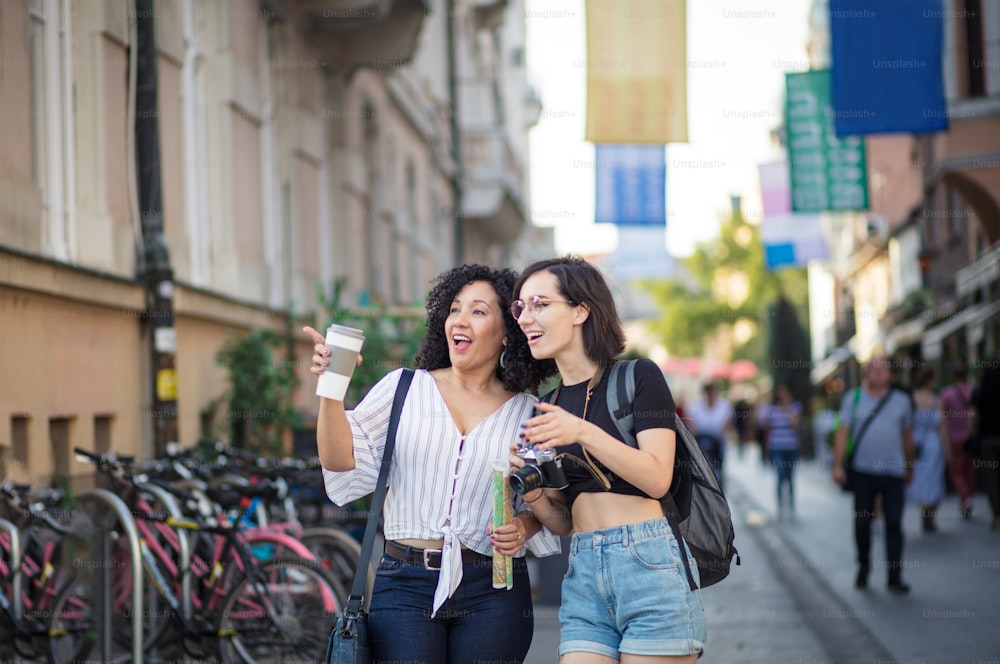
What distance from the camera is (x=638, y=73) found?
13.3 meters

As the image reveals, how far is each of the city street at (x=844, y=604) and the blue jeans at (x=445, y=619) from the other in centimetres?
423

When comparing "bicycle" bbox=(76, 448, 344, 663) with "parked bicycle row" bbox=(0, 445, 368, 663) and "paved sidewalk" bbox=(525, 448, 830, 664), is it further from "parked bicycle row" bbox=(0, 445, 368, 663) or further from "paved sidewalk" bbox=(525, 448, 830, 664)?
"paved sidewalk" bbox=(525, 448, 830, 664)

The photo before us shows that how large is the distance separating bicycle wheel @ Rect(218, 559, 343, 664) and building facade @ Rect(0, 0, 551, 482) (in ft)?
5.75

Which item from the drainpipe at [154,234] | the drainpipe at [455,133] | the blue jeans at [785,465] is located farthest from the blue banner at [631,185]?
the drainpipe at [154,234]

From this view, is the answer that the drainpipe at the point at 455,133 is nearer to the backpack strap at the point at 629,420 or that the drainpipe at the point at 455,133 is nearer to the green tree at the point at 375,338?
the green tree at the point at 375,338

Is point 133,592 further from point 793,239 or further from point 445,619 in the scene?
point 793,239

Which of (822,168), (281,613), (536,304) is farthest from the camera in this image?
(822,168)

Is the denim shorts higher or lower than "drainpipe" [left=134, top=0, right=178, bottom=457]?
lower

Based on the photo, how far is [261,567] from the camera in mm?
7203

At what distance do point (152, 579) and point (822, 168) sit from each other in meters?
13.0

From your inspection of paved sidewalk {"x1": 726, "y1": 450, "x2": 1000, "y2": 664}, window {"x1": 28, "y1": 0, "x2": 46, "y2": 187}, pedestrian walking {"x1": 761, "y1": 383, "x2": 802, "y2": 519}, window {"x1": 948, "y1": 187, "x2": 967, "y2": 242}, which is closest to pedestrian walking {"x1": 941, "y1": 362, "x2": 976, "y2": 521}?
paved sidewalk {"x1": 726, "y1": 450, "x2": 1000, "y2": 664}

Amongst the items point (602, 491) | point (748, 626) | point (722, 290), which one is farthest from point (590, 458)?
point (722, 290)

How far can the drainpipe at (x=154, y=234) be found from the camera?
9.47 metres

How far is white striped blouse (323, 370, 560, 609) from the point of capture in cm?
399
